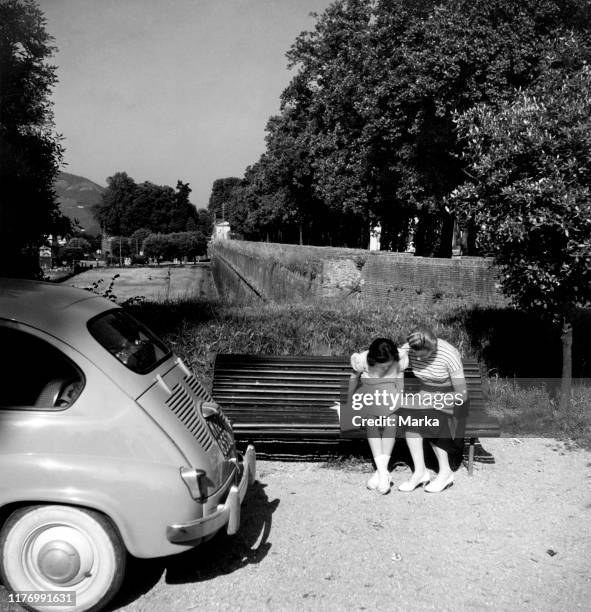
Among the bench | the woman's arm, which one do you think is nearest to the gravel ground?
the bench

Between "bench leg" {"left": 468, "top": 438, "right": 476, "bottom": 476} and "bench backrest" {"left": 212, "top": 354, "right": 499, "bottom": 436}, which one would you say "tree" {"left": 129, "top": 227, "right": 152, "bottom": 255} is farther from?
"bench leg" {"left": 468, "top": 438, "right": 476, "bottom": 476}

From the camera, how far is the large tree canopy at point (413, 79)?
15.9 meters

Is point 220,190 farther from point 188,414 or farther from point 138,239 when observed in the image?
point 188,414

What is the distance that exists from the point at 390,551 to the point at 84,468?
6.56ft

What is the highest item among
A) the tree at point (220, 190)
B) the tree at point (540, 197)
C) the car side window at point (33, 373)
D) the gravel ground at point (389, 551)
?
the tree at point (220, 190)

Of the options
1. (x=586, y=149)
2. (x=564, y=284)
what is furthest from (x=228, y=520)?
(x=586, y=149)

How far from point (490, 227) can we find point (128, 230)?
138 m

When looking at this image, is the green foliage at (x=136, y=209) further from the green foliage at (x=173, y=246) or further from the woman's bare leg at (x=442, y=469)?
the woman's bare leg at (x=442, y=469)

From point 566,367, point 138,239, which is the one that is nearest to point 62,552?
point 566,367

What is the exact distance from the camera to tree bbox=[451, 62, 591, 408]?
5.91 m

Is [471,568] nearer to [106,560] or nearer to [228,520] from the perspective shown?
[228,520]

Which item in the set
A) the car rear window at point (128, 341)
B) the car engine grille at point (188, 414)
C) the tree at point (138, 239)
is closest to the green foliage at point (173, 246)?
the tree at point (138, 239)

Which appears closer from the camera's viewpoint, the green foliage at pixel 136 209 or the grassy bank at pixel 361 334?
the grassy bank at pixel 361 334

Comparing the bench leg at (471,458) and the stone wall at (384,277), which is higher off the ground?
the stone wall at (384,277)
